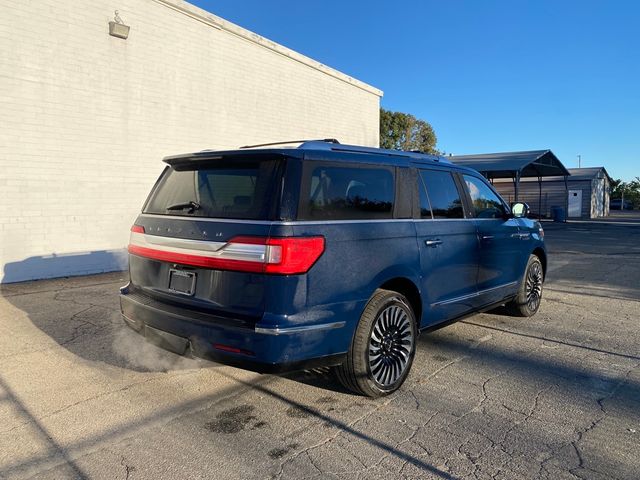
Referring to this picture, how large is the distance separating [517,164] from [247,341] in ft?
80.3

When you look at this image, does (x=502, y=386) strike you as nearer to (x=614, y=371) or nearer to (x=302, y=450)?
(x=614, y=371)

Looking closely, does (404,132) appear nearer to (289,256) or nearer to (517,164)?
(517,164)

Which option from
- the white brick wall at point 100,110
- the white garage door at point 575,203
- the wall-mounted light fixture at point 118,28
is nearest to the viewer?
the white brick wall at point 100,110

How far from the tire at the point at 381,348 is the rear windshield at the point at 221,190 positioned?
1131mm

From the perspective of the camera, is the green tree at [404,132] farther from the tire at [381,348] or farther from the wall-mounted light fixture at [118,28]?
the tire at [381,348]

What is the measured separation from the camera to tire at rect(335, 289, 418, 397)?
3508mm

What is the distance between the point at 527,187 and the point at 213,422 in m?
40.9

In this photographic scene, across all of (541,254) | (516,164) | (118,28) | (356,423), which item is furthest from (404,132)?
(356,423)

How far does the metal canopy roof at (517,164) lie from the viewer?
81.1 ft

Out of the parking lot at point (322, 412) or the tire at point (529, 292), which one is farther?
the tire at point (529, 292)

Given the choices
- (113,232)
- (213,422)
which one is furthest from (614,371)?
(113,232)

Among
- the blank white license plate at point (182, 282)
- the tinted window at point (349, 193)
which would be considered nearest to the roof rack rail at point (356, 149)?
the tinted window at point (349, 193)

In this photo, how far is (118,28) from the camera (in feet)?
30.6

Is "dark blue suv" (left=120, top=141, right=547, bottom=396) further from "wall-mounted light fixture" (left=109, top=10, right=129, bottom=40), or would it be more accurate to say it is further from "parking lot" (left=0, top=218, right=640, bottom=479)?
"wall-mounted light fixture" (left=109, top=10, right=129, bottom=40)
